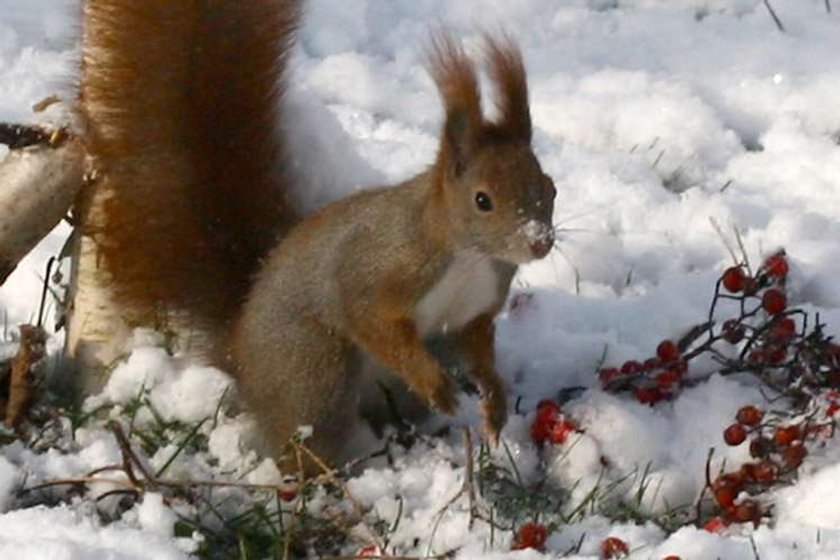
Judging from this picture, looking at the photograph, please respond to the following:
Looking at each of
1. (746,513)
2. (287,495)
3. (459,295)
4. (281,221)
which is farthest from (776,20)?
(287,495)

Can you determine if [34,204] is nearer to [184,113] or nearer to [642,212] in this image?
[184,113]

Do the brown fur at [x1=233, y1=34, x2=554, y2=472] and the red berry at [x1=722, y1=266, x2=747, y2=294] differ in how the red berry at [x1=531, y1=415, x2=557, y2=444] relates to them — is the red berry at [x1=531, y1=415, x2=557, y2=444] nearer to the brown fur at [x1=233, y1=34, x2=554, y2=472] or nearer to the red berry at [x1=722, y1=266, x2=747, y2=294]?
the brown fur at [x1=233, y1=34, x2=554, y2=472]

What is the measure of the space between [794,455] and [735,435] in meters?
0.08

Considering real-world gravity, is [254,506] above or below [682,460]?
above

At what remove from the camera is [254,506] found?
2.57 m

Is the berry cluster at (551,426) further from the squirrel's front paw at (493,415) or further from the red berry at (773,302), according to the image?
the red berry at (773,302)

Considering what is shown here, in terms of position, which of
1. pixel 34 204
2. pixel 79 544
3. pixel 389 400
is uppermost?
pixel 34 204

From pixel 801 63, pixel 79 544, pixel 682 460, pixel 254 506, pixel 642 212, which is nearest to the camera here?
pixel 79 544

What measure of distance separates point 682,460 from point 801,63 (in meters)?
1.41

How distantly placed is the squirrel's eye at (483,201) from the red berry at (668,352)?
0.38m

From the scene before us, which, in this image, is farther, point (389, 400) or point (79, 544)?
point (389, 400)

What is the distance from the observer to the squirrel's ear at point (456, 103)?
8.40ft

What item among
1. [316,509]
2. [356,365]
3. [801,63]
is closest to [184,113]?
[356,365]

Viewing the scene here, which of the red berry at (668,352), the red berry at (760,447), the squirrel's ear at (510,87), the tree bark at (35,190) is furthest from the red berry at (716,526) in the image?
the tree bark at (35,190)
